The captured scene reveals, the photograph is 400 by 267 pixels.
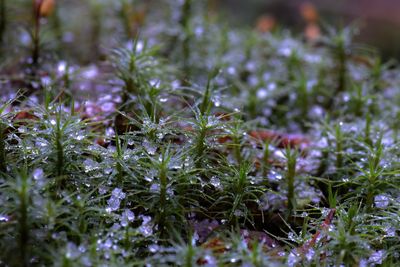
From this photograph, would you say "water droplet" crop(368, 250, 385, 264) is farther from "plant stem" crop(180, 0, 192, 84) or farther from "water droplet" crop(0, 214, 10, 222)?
"plant stem" crop(180, 0, 192, 84)

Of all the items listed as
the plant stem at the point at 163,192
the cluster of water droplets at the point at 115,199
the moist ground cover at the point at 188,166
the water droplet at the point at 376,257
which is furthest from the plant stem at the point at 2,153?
the water droplet at the point at 376,257

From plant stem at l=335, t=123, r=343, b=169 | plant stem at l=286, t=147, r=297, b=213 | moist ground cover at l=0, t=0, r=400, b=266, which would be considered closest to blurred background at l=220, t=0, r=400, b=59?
moist ground cover at l=0, t=0, r=400, b=266

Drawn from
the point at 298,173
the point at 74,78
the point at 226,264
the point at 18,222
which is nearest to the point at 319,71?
the point at 298,173

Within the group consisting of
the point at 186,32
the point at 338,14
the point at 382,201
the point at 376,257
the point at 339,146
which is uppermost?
the point at 338,14

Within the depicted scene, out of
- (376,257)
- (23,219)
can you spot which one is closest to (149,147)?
(23,219)

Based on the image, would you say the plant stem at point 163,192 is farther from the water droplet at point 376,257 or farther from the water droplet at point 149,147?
the water droplet at point 376,257

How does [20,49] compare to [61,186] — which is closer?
[61,186]

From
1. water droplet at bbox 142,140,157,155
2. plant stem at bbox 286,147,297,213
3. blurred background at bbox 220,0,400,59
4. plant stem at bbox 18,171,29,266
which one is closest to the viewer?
plant stem at bbox 18,171,29,266

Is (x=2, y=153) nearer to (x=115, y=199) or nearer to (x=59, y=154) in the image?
(x=59, y=154)

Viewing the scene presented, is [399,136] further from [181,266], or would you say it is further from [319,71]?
[181,266]
